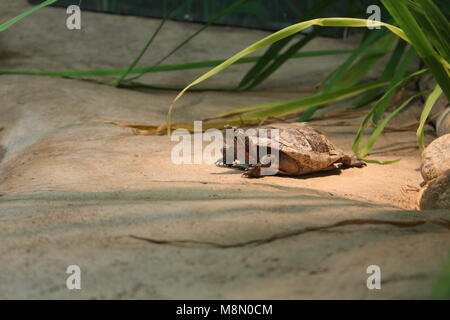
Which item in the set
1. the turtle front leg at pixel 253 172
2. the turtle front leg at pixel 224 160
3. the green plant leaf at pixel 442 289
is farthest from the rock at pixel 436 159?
the green plant leaf at pixel 442 289

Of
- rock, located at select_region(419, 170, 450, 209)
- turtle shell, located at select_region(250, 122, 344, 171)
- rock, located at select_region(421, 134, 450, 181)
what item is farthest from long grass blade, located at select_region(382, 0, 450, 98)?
turtle shell, located at select_region(250, 122, 344, 171)

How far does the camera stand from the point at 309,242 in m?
1.31

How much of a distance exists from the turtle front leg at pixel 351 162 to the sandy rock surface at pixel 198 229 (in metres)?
0.04

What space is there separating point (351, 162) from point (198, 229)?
58.5 inches

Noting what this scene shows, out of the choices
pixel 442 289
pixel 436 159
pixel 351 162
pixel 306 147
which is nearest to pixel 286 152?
pixel 306 147

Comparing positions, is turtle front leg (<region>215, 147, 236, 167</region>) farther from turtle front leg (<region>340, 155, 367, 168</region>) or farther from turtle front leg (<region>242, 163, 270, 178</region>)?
turtle front leg (<region>340, 155, 367, 168</region>)

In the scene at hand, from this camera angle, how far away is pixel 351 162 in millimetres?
2715

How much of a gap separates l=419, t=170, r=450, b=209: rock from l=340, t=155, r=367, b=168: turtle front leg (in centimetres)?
72

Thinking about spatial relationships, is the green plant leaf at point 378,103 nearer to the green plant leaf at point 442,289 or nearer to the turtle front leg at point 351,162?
the turtle front leg at point 351,162

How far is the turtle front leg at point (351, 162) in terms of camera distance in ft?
8.82

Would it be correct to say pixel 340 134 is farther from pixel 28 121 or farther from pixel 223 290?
pixel 223 290

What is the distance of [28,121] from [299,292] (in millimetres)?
2612

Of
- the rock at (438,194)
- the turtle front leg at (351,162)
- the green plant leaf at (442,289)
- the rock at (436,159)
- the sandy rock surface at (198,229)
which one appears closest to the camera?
the green plant leaf at (442,289)

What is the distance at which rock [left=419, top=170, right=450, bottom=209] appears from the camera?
6.23ft
